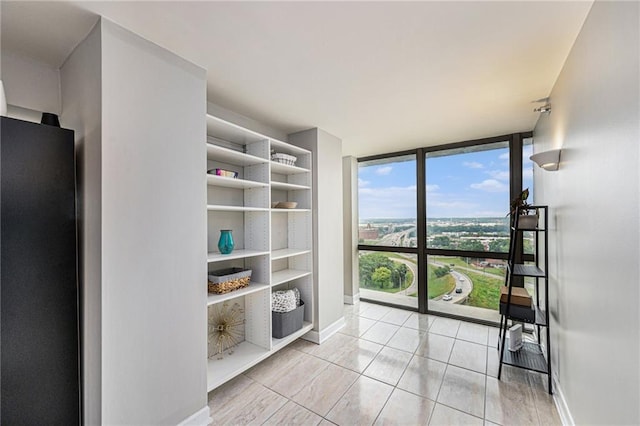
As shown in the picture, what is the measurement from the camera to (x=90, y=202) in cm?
140

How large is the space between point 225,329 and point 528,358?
8.87 feet

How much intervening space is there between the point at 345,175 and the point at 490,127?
2051 mm

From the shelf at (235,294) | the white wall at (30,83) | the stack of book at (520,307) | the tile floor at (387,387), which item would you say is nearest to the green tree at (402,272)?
the tile floor at (387,387)

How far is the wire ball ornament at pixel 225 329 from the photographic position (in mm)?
2352

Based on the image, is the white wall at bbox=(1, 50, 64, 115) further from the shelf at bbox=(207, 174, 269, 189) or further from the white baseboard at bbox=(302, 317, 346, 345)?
the white baseboard at bbox=(302, 317, 346, 345)

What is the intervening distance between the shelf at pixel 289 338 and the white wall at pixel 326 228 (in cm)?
11

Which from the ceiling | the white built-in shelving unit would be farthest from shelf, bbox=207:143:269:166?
the ceiling

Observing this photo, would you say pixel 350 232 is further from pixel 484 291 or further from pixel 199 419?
pixel 199 419

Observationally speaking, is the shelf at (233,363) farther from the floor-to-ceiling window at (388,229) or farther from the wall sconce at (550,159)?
the wall sconce at (550,159)

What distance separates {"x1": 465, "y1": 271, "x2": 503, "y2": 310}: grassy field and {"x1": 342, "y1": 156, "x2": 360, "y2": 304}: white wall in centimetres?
159

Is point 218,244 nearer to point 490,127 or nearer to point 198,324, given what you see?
point 198,324

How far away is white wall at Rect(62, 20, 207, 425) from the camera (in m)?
1.35

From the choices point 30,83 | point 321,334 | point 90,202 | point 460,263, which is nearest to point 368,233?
point 460,263

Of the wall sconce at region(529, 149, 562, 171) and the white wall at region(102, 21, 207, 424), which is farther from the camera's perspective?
the wall sconce at region(529, 149, 562, 171)
